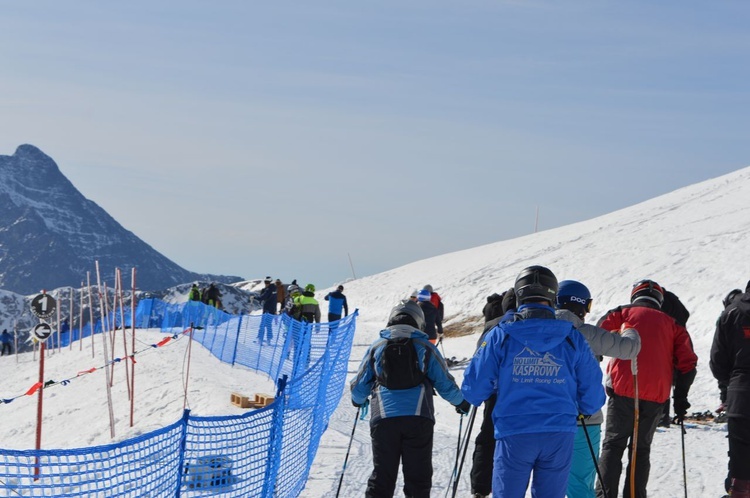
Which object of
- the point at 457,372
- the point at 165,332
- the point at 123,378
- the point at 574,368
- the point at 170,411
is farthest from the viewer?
the point at 165,332

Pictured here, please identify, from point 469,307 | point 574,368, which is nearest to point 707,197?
point 469,307

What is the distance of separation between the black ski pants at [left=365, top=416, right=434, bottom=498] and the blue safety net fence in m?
1.19

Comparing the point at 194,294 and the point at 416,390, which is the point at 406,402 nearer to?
the point at 416,390

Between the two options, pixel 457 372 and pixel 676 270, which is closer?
pixel 457 372

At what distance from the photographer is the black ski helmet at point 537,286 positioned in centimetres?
546

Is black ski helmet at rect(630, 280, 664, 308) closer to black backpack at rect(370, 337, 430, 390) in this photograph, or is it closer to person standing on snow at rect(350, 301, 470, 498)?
person standing on snow at rect(350, 301, 470, 498)

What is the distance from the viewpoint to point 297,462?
29.4 feet

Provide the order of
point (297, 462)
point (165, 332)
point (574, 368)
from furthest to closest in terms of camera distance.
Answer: point (165, 332) < point (297, 462) < point (574, 368)

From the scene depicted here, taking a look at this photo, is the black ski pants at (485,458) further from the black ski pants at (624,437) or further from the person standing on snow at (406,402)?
the black ski pants at (624,437)

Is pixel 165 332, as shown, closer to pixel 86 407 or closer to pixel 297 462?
pixel 86 407

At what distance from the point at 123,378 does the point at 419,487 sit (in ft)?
59.9

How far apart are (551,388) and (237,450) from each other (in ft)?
12.6

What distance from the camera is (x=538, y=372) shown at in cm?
535

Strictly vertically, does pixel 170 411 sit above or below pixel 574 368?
below
